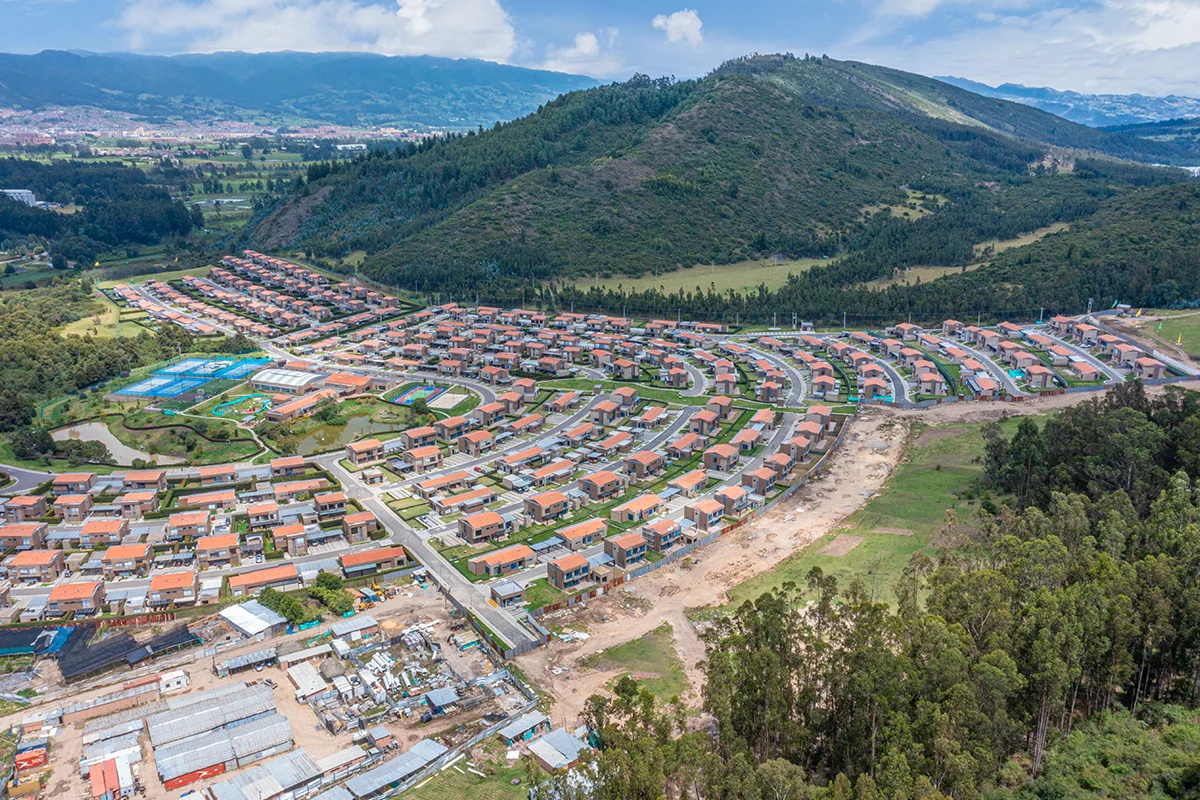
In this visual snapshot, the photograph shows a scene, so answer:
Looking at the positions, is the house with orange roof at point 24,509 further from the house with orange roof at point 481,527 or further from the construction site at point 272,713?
the house with orange roof at point 481,527

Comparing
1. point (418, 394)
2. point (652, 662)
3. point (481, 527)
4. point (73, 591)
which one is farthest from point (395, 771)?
point (418, 394)

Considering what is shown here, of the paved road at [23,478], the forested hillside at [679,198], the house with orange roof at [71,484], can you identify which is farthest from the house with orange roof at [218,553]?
the forested hillside at [679,198]

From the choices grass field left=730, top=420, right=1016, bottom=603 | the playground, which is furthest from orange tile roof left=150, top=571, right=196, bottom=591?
grass field left=730, top=420, right=1016, bottom=603

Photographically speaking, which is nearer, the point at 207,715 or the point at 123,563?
the point at 207,715

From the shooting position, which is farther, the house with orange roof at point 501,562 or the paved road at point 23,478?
the paved road at point 23,478

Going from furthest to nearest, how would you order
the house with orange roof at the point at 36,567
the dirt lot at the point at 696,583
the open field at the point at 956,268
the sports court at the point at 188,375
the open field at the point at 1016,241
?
1. the open field at the point at 1016,241
2. the open field at the point at 956,268
3. the sports court at the point at 188,375
4. the house with orange roof at the point at 36,567
5. the dirt lot at the point at 696,583

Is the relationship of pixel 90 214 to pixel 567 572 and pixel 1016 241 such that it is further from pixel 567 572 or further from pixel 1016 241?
pixel 1016 241

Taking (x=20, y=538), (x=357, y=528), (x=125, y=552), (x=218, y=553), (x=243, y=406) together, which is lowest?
(x=20, y=538)
